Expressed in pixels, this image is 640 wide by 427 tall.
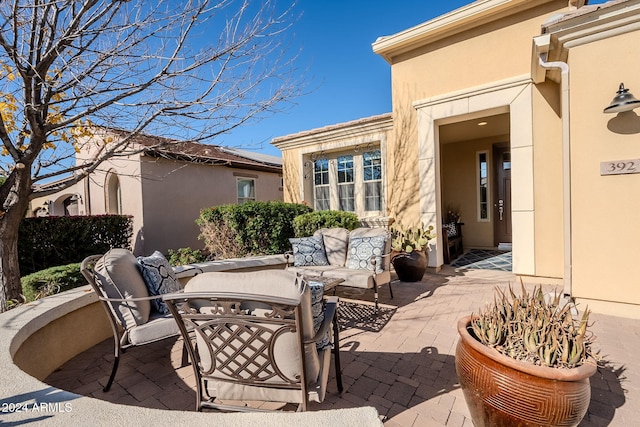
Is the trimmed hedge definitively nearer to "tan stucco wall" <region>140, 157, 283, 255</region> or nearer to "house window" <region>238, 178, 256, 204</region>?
"tan stucco wall" <region>140, 157, 283, 255</region>

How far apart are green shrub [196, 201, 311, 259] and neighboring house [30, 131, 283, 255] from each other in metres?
2.08

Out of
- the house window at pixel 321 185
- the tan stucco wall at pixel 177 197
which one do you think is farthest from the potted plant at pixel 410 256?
the tan stucco wall at pixel 177 197

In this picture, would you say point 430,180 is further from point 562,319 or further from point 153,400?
point 153,400

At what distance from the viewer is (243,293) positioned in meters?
1.51

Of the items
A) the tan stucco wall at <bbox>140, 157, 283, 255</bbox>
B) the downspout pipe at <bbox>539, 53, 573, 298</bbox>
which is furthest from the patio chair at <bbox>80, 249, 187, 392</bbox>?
the tan stucco wall at <bbox>140, 157, 283, 255</bbox>

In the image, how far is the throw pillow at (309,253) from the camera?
494 cm

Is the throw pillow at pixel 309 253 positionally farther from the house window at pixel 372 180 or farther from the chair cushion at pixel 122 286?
the house window at pixel 372 180

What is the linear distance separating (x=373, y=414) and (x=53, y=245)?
8638mm

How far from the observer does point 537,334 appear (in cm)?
167

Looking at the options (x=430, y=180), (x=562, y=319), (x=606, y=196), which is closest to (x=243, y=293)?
(x=562, y=319)

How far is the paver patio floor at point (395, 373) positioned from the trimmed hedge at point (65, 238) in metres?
5.17

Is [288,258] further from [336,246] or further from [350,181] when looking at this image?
[350,181]

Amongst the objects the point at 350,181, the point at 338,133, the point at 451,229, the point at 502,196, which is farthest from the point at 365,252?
the point at 502,196

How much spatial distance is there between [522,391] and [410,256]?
152 inches
